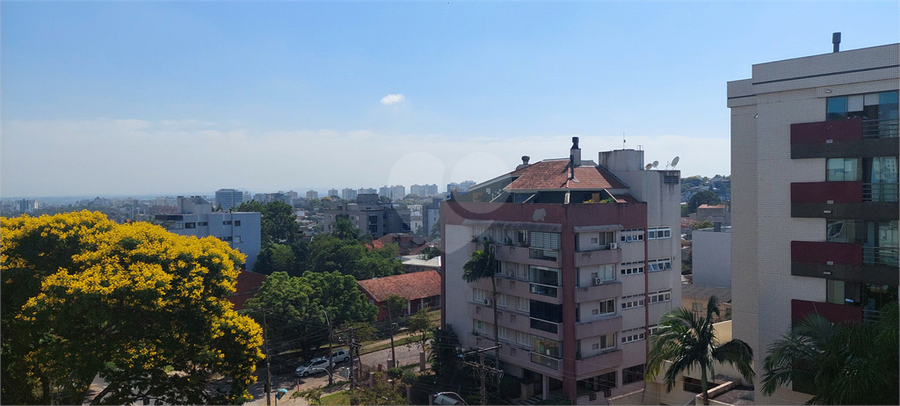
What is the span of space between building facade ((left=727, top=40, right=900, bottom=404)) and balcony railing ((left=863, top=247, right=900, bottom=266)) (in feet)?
0.06

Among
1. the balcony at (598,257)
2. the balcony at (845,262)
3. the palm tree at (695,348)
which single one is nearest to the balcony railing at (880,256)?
the balcony at (845,262)

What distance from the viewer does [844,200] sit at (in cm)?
1176

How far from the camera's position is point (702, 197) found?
80062mm

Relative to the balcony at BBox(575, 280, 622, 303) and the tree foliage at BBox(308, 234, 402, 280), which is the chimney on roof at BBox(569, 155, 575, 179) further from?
the tree foliage at BBox(308, 234, 402, 280)

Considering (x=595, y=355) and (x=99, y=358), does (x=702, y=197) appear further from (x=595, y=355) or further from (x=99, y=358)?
(x=99, y=358)

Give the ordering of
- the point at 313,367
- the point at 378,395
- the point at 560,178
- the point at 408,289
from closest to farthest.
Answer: the point at 378,395 < the point at 560,178 < the point at 313,367 < the point at 408,289

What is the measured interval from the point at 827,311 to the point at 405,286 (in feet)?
74.5

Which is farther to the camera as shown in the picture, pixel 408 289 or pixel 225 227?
pixel 225 227

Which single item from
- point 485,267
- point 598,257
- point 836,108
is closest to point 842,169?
point 836,108

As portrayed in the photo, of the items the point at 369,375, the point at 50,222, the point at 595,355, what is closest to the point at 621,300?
the point at 595,355

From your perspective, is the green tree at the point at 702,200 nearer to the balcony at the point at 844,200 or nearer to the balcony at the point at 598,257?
the balcony at the point at 598,257

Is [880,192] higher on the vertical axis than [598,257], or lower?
higher

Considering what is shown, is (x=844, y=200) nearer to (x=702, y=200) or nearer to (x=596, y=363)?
(x=596, y=363)

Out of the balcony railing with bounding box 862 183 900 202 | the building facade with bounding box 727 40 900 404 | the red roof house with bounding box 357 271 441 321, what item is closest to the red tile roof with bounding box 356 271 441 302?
the red roof house with bounding box 357 271 441 321
